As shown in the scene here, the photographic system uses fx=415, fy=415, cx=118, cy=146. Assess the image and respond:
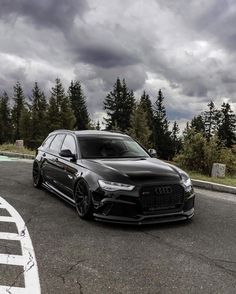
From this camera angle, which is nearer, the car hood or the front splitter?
the front splitter

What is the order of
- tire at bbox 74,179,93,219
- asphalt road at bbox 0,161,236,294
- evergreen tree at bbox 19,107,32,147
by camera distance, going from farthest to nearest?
evergreen tree at bbox 19,107,32,147, tire at bbox 74,179,93,219, asphalt road at bbox 0,161,236,294

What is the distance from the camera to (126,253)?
539 cm

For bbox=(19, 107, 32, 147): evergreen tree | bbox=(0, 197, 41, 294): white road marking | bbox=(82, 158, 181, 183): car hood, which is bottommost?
bbox=(0, 197, 41, 294): white road marking

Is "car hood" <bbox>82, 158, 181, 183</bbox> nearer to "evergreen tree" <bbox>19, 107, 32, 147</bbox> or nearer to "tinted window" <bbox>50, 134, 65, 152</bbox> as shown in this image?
"tinted window" <bbox>50, 134, 65, 152</bbox>

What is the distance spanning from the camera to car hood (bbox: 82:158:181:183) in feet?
21.6

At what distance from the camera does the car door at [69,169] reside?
7734 mm

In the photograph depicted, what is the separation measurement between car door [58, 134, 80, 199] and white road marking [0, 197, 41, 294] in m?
1.10

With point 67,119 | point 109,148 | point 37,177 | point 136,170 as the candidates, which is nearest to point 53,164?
point 37,177

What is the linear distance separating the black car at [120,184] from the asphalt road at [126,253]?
0.24 metres

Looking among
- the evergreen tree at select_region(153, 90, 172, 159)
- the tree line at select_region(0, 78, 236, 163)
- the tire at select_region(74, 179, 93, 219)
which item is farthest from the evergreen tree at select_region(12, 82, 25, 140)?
the tire at select_region(74, 179, 93, 219)

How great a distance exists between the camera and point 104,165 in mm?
7059

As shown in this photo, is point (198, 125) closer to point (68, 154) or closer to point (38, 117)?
point (38, 117)

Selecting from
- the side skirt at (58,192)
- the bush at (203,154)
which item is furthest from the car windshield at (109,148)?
the bush at (203,154)

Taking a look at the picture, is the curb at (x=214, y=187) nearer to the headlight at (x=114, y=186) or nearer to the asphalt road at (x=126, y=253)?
the asphalt road at (x=126, y=253)
